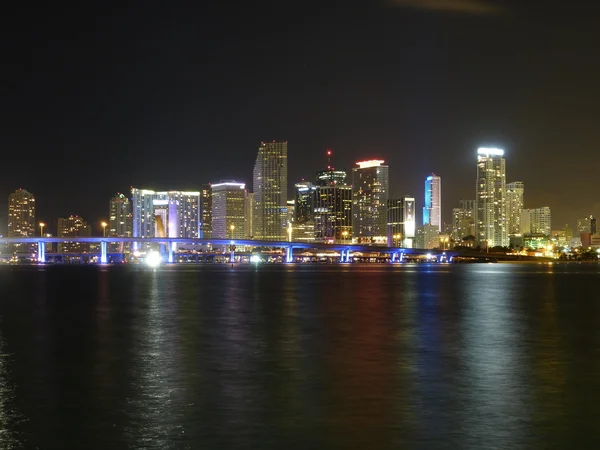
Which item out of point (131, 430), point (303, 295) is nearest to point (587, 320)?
point (303, 295)

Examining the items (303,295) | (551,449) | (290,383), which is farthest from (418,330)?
(303,295)

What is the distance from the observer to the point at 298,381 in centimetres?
2291

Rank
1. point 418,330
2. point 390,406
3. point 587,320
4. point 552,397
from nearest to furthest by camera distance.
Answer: point 390,406, point 552,397, point 418,330, point 587,320

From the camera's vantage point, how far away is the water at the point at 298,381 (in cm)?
1623

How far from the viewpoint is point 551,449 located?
15.1 m

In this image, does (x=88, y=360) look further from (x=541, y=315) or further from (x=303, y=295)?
(x=303, y=295)

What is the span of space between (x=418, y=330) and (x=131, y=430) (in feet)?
80.3

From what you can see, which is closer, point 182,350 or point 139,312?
point 182,350

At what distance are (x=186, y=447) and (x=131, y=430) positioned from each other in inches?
79.8

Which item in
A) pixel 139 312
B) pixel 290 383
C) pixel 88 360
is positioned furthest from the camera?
pixel 139 312

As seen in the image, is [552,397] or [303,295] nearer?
[552,397]

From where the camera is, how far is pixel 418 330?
3884 cm

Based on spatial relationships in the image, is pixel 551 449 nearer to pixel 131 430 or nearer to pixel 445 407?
pixel 445 407

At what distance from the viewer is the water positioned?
16234 millimetres
